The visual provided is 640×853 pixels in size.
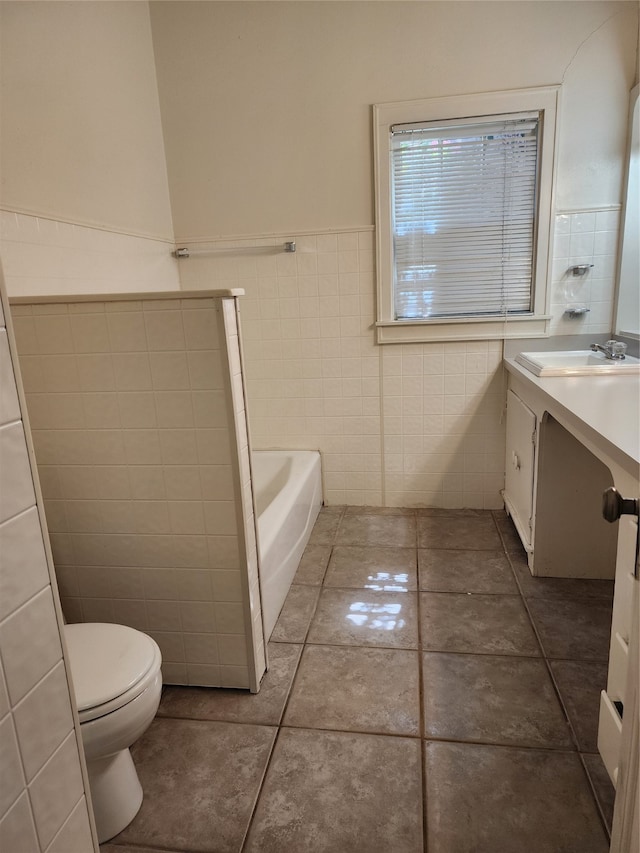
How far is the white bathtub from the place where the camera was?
1.99 m

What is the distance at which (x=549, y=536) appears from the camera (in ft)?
7.45

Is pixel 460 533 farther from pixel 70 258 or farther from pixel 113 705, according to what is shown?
pixel 70 258

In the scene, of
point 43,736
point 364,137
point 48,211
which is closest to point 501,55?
point 364,137

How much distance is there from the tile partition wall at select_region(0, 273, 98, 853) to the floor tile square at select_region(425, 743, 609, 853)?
2.93ft

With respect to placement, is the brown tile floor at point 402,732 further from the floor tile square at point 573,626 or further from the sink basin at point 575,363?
the sink basin at point 575,363

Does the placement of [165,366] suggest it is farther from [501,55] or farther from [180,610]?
[501,55]

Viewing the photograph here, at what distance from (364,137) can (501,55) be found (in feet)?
2.37

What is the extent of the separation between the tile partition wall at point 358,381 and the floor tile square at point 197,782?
175 centimetres

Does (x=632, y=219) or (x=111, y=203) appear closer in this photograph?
(x=111, y=203)

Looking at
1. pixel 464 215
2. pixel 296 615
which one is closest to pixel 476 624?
pixel 296 615

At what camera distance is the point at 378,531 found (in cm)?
283

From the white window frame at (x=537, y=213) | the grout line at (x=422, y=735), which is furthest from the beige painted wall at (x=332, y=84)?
the grout line at (x=422, y=735)

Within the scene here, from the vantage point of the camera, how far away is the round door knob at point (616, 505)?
0.79 m

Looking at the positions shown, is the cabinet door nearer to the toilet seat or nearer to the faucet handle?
the faucet handle
